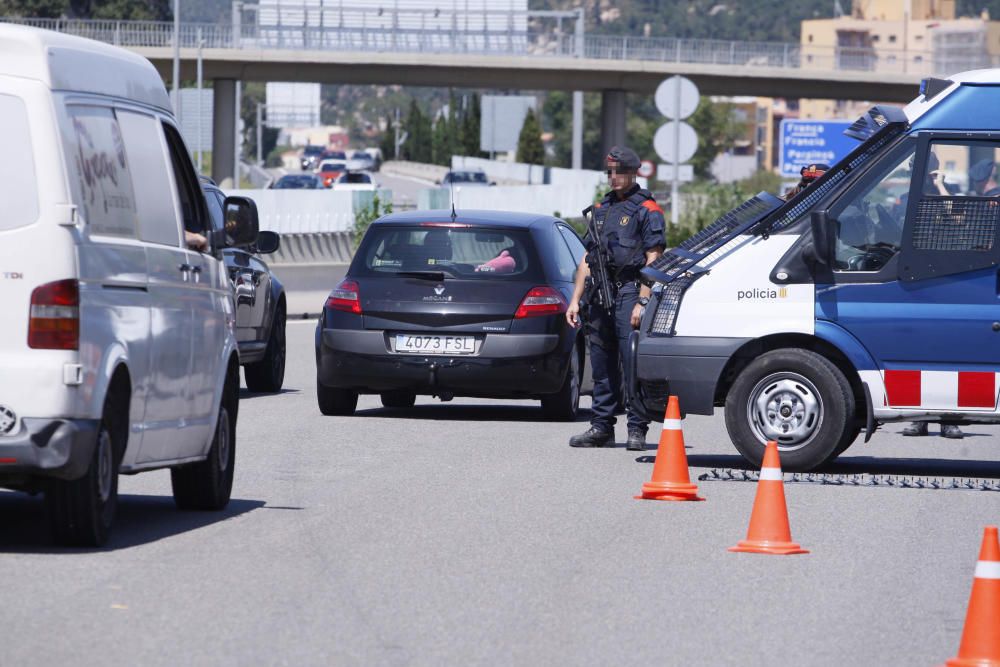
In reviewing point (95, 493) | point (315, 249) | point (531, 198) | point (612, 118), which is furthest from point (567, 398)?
point (612, 118)

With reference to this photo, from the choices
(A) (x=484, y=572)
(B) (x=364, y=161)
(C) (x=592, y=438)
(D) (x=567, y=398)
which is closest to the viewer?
(A) (x=484, y=572)

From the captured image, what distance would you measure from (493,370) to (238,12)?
71900 mm

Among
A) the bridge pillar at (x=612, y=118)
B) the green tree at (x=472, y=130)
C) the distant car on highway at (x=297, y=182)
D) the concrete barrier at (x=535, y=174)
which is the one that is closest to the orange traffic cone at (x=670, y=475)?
the concrete barrier at (x=535, y=174)

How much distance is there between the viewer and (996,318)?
1200cm

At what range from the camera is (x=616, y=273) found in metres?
13.6

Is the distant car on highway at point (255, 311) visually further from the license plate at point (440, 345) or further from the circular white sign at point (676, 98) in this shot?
the circular white sign at point (676, 98)

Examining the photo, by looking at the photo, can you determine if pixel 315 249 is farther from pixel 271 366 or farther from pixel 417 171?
pixel 417 171

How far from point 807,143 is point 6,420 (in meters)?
32.9

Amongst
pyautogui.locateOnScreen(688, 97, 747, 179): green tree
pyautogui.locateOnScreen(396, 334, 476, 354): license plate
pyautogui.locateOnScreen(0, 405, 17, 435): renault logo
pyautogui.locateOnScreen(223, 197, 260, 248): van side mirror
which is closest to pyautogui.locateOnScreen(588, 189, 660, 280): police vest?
pyautogui.locateOnScreen(396, 334, 476, 354): license plate

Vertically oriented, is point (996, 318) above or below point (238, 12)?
below

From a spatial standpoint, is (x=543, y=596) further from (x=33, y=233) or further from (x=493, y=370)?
(x=493, y=370)

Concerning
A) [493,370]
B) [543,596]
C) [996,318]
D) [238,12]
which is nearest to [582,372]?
[493,370]

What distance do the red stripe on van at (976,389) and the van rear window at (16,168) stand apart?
620 centimetres

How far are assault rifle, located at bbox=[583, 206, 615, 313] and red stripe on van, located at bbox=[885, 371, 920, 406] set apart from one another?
214 cm
